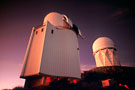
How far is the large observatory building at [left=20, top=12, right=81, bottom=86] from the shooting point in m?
10.8

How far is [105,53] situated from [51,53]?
17.9m

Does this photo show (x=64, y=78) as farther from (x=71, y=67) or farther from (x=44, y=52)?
(x=44, y=52)

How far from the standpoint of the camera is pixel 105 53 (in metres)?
23.7

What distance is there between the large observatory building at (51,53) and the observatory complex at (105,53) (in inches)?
474

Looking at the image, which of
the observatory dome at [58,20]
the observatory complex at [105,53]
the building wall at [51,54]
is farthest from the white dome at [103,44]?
the observatory dome at [58,20]

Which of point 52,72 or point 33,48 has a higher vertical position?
point 33,48

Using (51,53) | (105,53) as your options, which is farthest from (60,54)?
(105,53)

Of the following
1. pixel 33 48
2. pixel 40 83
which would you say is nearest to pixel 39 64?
pixel 40 83

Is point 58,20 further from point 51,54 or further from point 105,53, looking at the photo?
point 105,53

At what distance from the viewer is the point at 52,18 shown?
16.7 m

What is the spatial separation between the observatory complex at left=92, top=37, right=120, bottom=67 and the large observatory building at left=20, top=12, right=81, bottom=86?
1205 cm

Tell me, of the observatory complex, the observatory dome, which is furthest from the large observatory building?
the observatory complex

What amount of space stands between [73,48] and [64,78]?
5.70 meters

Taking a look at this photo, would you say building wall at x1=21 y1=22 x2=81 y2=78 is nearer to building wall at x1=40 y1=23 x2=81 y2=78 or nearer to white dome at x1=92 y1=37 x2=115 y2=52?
building wall at x1=40 y1=23 x2=81 y2=78
